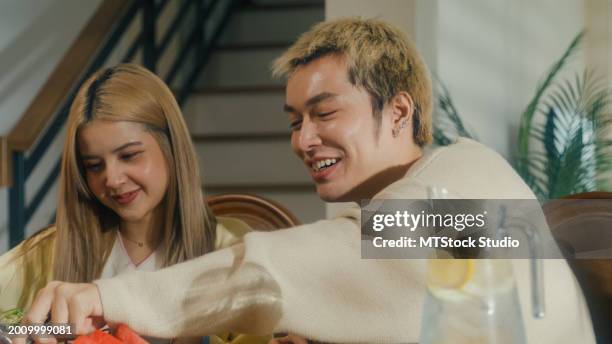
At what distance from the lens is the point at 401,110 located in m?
0.81

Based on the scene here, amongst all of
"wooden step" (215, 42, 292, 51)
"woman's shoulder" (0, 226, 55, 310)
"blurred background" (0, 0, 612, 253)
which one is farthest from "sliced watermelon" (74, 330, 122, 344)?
"wooden step" (215, 42, 292, 51)

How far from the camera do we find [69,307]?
62 cm

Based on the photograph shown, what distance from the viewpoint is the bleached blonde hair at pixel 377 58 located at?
78 cm

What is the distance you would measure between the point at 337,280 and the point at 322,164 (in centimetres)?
20

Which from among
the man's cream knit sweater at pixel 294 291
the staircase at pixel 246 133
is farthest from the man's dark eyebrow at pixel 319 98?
the staircase at pixel 246 133

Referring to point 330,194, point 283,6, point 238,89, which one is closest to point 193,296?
point 330,194

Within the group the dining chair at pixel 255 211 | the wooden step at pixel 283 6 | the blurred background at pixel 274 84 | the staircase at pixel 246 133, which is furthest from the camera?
the wooden step at pixel 283 6

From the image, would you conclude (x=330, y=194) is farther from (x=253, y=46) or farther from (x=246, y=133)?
(x=253, y=46)

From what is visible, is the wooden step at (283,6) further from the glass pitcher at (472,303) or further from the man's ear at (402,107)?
the glass pitcher at (472,303)

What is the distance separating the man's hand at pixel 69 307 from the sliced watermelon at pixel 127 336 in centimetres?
4

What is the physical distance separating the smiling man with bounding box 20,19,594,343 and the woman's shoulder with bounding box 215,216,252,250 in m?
0.25

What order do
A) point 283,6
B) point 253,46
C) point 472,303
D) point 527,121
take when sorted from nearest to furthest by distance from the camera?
point 472,303 < point 527,121 < point 253,46 < point 283,6

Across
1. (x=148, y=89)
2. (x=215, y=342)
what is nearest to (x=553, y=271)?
(x=215, y=342)

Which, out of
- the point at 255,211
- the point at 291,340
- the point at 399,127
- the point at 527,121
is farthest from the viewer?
the point at 527,121
